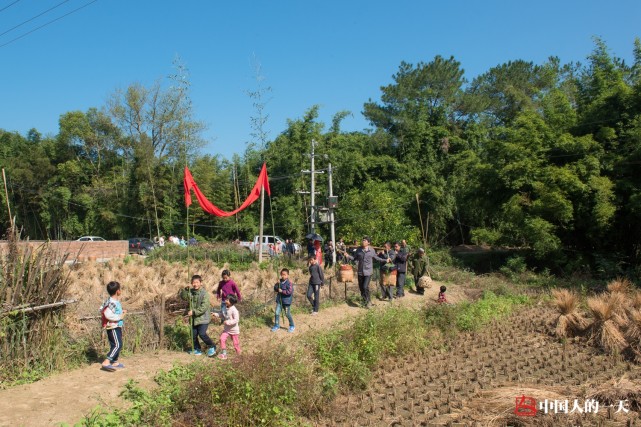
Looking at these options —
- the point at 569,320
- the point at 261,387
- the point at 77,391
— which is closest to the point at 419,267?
the point at 569,320

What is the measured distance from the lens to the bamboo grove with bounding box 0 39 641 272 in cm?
2003

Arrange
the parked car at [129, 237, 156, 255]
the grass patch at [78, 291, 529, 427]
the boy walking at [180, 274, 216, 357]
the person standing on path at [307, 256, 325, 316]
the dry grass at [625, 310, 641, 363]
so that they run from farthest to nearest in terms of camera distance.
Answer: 1. the parked car at [129, 237, 156, 255]
2. the person standing on path at [307, 256, 325, 316]
3. the dry grass at [625, 310, 641, 363]
4. the boy walking at [180, 274, 216, 357]
5. the grass patch at [78, 291, 529, 427]

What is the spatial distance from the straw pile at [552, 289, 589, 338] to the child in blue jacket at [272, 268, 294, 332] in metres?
5.71

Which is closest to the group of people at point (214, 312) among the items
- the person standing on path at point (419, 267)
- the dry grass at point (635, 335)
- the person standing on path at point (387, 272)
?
the person standing on path at point (387, 272)

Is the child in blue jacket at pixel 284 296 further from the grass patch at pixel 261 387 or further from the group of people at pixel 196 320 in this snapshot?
the group of people at pixel 196 320

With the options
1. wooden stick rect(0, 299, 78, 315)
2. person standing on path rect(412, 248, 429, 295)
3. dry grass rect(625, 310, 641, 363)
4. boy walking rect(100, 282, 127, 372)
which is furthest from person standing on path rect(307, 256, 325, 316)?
dry grass rect(625, 310, 641, 363)

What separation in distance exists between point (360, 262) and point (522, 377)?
4606 mm

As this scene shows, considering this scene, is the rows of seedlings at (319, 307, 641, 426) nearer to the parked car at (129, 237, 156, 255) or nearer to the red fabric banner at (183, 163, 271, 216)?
the red fabric banner at (183, 163, 271, 216)

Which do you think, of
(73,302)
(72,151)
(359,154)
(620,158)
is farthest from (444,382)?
(72,151)

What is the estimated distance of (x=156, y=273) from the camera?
16.9 m

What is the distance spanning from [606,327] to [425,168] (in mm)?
25197

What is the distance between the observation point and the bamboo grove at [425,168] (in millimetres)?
20031

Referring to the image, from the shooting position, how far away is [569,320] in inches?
420

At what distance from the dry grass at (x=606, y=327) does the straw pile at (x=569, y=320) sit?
292 millimetres
